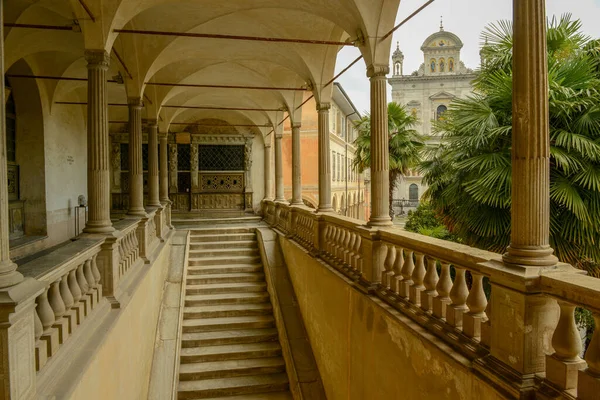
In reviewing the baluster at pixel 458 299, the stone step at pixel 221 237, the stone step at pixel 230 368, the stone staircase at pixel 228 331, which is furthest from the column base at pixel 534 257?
the stone step at pixel 221 237

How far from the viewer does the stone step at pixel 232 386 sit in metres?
7.04

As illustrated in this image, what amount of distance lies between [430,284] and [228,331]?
5.54 m

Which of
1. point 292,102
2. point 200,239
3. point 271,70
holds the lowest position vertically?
point 200,239

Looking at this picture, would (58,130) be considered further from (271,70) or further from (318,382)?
(318,382)

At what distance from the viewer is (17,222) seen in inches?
384

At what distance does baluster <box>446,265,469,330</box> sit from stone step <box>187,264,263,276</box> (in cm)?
729

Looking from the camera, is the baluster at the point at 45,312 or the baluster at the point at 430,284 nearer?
the baluster at the point at 45,312

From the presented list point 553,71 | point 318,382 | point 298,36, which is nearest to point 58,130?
point 298,36

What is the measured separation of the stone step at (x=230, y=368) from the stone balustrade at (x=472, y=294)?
2.69 m

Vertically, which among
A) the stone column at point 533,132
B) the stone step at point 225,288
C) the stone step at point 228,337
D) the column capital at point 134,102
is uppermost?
the column capital at point 134,102

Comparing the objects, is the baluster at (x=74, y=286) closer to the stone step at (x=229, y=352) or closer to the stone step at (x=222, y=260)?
the stone step at (x=229, y=352)

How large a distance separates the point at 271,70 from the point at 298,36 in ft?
10.2

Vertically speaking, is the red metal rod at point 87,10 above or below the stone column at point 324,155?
above

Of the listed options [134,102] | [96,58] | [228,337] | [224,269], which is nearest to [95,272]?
[96,58]
